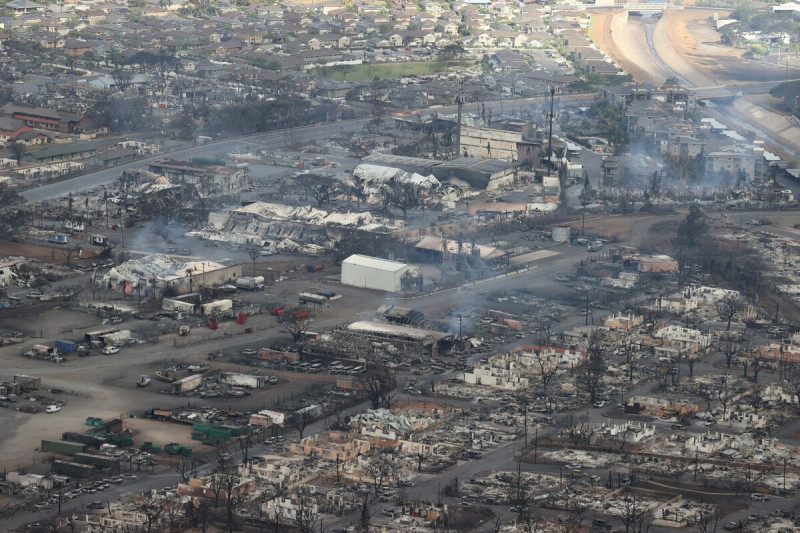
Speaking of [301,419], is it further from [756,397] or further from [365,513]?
[756,397]

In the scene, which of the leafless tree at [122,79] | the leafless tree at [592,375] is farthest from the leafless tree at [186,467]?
the leafless tree at [122,79]

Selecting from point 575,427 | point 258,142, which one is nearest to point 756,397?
Result: point 575,427

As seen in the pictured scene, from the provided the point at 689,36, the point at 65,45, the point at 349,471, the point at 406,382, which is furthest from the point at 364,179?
the point at 689,36

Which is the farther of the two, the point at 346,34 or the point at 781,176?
the point at 346,34

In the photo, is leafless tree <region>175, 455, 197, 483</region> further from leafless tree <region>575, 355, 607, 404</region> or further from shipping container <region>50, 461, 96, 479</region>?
leafless tree <region>575, 355, 607, 404</region>

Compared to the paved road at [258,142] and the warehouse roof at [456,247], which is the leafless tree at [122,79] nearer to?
the paved road at [258,142]

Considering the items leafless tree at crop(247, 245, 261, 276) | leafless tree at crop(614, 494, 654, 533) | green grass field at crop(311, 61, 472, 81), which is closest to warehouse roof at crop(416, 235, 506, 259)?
leafless tree at crop(247, 245, 261, 276)

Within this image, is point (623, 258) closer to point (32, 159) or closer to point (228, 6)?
point (32, 159)
